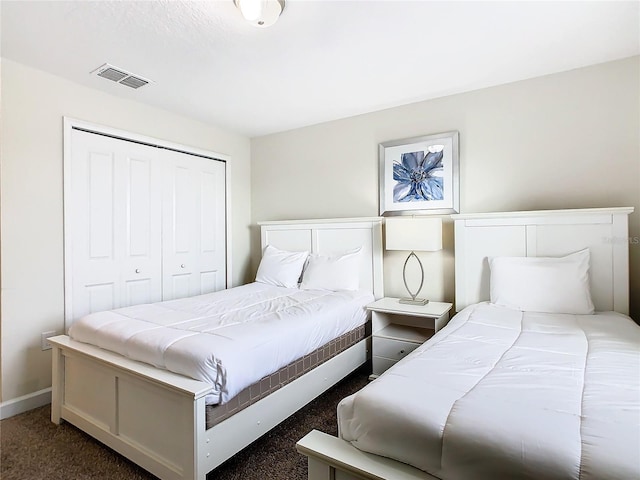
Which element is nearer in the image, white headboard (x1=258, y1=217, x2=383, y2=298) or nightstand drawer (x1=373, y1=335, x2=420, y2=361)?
nightstand drawer (x1=373, y1=335, x2=420, y2=361)

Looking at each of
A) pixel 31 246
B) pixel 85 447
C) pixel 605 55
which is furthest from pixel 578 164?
pixel 31 246

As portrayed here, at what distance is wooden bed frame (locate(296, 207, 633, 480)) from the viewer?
2260 mm

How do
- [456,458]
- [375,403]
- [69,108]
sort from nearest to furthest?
[456,458] < [375,403] < [69,108]

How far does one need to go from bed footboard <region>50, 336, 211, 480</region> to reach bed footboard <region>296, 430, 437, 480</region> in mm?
589

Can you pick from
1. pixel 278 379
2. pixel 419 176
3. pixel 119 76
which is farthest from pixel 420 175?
pixel 119 76

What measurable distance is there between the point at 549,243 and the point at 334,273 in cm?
167

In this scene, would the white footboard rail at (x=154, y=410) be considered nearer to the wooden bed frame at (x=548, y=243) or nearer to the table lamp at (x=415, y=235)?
the table lamp at (x=415, y=235)

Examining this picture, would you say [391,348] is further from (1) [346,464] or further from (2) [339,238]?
(1) [346,464]

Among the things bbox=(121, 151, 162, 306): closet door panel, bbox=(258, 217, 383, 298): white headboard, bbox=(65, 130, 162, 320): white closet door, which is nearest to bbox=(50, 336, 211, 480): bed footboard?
bbox=(65, 130, 162, 320): white closet door

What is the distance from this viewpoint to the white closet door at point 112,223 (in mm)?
2701

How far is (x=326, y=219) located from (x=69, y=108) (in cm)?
233

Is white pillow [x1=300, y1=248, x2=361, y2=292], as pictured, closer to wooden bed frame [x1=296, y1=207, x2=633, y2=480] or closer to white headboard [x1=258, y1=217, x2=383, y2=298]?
white headboard [x1=258, y1=217, x2=383, y2=298]

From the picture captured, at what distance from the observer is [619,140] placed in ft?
7.84

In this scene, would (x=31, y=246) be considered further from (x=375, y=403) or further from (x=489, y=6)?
(x=489, y=6)
